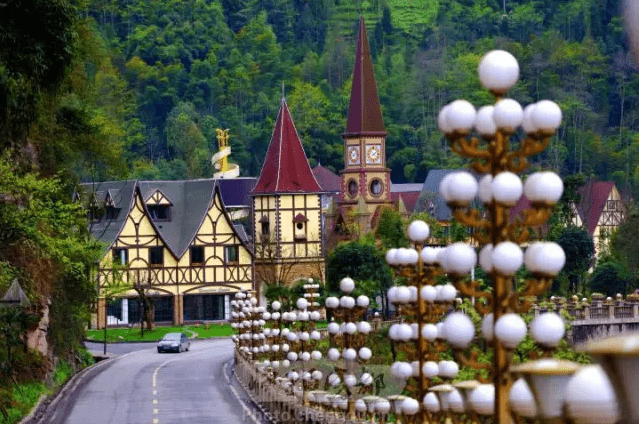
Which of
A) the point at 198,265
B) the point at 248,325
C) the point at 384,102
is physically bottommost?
the point at 248,325

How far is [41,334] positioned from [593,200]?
77.3m

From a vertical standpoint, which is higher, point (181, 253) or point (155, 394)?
point (181, 253)

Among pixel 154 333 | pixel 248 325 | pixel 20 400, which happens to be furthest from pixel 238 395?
pixel 154 333

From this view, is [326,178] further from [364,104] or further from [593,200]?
[593,200]

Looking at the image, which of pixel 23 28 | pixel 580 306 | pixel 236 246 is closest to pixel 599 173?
pixel 236 246

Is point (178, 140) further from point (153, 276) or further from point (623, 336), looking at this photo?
point (623, 336)

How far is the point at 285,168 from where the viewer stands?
103 metres

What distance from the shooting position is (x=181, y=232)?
93.4m

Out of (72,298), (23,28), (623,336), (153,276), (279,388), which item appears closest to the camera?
(623,336)

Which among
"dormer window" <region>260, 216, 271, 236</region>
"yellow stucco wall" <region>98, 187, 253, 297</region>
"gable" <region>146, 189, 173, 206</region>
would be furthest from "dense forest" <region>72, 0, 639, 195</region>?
"yellow stucco wall" <region>98, 187, 253, 297</region>

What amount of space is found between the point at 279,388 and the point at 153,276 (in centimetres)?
4930

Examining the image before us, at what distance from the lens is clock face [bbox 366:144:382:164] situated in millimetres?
124000

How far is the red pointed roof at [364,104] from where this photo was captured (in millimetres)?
123188

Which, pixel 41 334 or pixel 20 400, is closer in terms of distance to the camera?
pixel 20 400
